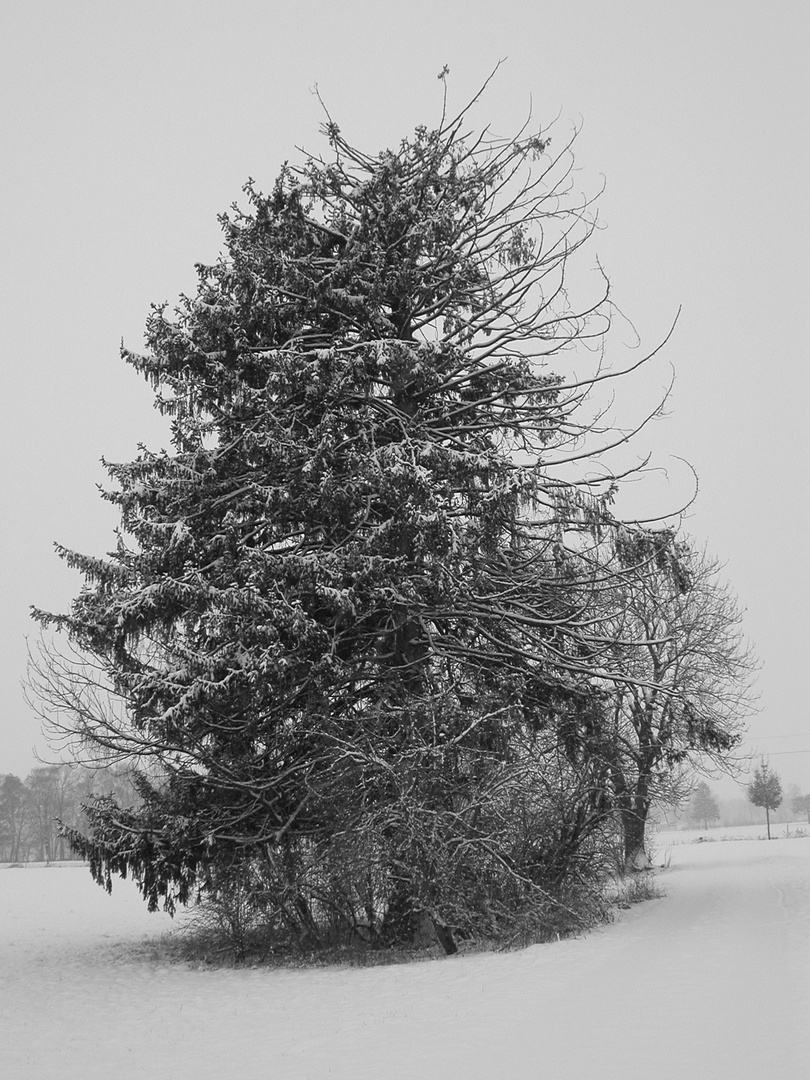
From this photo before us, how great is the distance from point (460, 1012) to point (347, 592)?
4893 mm

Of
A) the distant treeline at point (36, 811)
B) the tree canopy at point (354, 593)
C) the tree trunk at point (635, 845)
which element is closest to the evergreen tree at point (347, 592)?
the tree canopy at point (354, 593)

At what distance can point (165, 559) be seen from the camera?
40.4ft

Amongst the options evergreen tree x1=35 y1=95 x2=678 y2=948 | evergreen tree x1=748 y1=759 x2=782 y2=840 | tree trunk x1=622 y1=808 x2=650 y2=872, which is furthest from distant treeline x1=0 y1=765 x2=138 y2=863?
evergreen tree x1=35 y1=95 x2=678 y2=948

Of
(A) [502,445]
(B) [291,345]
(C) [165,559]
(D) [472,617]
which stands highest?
(B) [291,345]

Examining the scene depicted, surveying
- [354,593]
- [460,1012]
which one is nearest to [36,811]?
[354,593]

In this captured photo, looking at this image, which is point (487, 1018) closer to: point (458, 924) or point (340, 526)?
point (458, 924)

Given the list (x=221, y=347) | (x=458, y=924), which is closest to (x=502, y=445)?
(x=221, y=347)

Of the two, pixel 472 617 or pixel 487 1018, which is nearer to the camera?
pixel 487 1018

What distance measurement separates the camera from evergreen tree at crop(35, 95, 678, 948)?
11.4 m

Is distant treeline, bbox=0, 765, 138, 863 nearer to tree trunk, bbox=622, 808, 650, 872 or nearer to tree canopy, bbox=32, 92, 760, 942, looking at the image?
tree trunk, bbox=622, 808, 650, 872

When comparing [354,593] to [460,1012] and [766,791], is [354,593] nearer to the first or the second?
[460,1012]

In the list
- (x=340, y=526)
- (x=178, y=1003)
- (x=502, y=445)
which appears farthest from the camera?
(x=502, y=445)

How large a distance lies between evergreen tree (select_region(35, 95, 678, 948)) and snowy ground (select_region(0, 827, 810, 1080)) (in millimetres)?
1415

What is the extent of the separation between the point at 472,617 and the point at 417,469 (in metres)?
2.73
